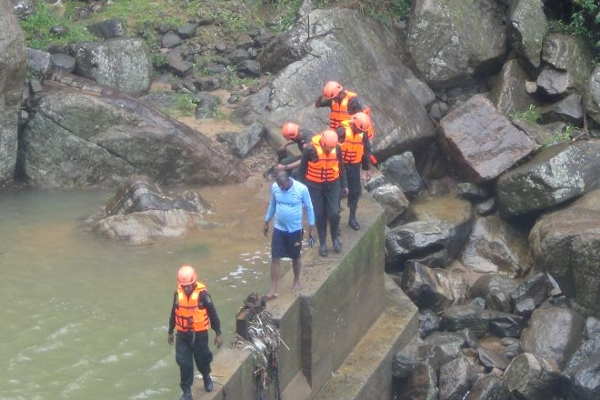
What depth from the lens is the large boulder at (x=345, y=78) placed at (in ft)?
57.1

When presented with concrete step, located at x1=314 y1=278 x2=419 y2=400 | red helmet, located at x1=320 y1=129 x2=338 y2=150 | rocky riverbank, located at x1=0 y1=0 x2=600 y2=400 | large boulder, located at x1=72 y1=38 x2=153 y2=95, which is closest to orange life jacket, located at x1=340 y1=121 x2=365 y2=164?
red helmet, located at x1=320 y1=129 x2=338 y2=150

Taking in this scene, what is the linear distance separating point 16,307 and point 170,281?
1.83 m

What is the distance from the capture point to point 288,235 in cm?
1176

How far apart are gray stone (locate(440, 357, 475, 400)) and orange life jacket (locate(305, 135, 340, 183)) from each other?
3063 millimetres

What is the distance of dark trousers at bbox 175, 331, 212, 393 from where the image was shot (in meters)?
10.2

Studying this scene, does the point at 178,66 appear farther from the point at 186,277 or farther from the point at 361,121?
the point at 186,277

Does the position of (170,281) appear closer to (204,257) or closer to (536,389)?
(204,257)

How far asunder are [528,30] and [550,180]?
3.47 meters

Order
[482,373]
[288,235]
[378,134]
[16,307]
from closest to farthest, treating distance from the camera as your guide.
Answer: [288,235] → [16,307] → [482,373] → [378,134]

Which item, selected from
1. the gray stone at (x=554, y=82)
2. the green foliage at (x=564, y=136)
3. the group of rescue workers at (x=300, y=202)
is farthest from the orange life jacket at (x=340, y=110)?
the gray stone at (x=554, y=82)

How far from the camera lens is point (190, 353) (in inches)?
405

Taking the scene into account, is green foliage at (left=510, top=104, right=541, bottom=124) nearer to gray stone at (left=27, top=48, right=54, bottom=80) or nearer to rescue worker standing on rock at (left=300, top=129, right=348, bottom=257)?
rescue worker standing on rock at (left=300, top=129, right=348, bottom=257)

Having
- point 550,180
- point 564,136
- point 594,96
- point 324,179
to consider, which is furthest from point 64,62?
point 594,96

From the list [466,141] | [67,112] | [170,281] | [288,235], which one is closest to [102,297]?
[170,281]
